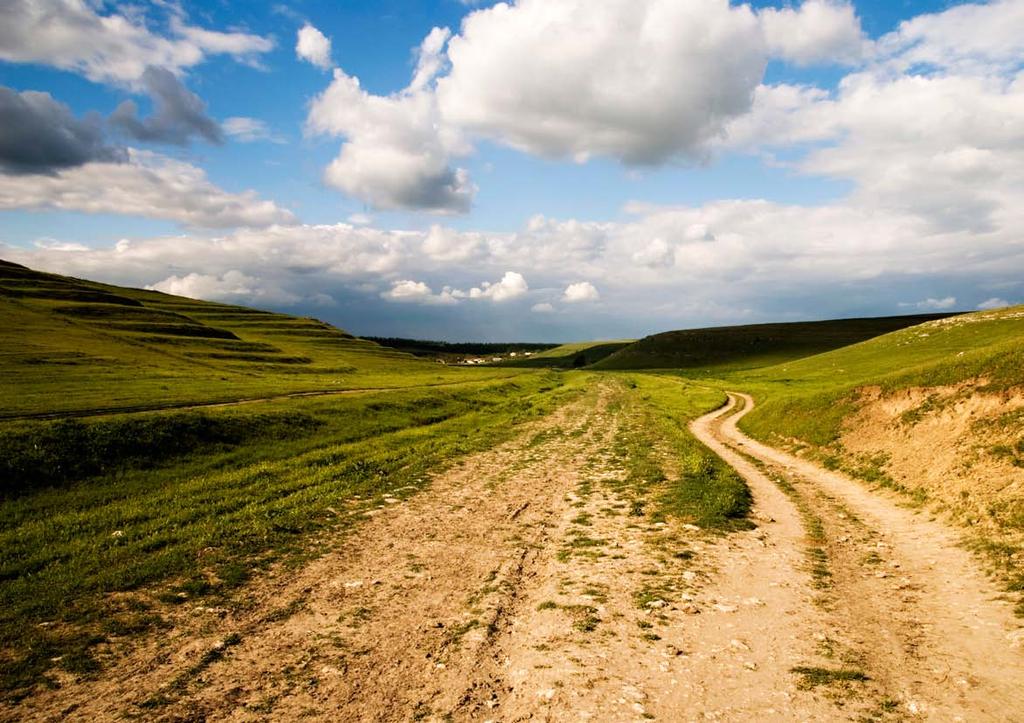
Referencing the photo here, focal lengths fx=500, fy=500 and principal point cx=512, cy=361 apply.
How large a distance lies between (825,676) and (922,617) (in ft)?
14.7

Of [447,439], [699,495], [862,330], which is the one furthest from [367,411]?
[862,330]

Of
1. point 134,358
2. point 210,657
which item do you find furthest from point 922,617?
point 134,358

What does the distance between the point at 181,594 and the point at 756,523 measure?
18.4 meters

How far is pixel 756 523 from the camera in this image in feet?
61.1

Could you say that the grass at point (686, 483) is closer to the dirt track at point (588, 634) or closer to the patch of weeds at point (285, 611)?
the dirt track at point (588, 634)

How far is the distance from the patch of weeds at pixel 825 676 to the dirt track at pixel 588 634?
36 millimetres

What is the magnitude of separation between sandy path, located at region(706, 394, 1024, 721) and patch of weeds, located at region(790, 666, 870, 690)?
34 cm

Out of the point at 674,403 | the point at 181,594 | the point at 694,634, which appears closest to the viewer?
the point at 694,634

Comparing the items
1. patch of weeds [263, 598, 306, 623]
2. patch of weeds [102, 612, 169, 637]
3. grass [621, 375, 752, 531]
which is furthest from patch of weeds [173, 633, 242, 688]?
grass [621, 375, 752, 531]

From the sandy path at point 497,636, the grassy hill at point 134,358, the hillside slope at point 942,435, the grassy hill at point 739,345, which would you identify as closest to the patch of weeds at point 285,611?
the sandy path at point 497,636

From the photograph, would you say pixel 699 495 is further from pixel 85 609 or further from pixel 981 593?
pixel 85 609

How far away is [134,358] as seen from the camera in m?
68.3

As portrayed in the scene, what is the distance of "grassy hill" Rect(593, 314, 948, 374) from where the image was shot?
159 m

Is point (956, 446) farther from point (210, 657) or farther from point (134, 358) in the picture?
point (134, 358)
